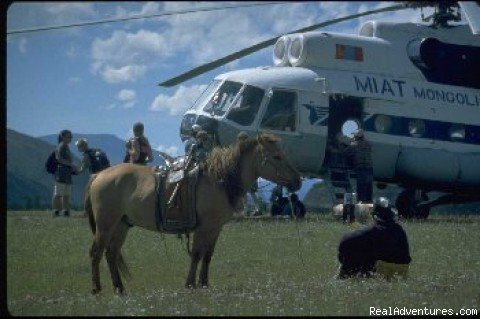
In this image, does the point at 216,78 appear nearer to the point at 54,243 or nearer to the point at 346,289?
the point at 54,243

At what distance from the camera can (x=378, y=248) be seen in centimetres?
981

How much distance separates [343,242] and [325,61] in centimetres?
902

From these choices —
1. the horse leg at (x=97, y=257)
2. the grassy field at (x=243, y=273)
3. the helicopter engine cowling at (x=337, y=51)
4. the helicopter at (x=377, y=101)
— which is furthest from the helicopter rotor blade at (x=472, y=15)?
the horse leg at (x=97, y=257)

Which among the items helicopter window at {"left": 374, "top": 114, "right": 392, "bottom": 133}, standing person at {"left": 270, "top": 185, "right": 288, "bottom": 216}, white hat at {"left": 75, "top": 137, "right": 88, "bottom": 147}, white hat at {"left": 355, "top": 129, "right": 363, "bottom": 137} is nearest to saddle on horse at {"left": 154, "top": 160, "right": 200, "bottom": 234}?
white hat at {"left": 75, "top": 137, "right": 88, "bottom": 147}

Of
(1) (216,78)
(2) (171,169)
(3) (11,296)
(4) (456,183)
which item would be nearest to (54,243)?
(2) (171,169)

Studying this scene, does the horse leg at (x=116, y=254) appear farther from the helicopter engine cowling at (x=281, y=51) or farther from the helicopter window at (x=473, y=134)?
the helicopter window at (x=473, y=134)

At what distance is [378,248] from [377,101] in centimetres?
914

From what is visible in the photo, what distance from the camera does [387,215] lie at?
32.3 feet

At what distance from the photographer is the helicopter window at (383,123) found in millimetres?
18703

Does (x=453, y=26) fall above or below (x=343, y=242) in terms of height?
above

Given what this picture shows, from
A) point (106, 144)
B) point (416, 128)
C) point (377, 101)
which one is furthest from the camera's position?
point (416, 128)

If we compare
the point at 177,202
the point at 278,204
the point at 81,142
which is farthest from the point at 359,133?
the point at 177,202

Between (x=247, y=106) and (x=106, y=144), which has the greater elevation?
(x=247, y=106)

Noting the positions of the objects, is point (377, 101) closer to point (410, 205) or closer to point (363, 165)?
point (363, 165)
